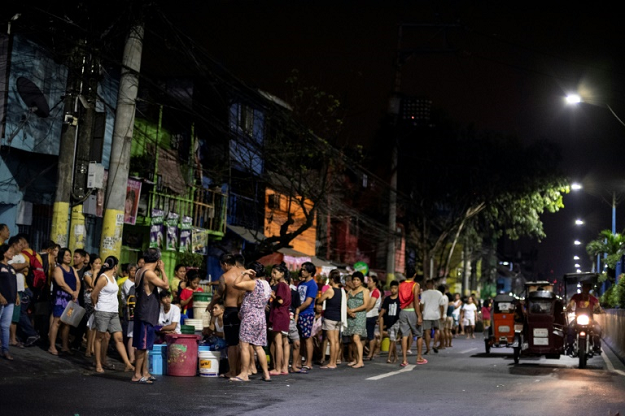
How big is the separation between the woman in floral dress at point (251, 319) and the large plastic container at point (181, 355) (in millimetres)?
1061

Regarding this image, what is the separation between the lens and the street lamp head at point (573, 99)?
818 inches

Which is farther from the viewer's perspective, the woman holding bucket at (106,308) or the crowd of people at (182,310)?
the woman holding bucket at (106,308)

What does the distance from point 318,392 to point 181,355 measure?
3.03 m

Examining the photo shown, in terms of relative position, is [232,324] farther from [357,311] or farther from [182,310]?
[357,311]

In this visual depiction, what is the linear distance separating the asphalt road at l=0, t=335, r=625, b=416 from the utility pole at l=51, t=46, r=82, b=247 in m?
2.15

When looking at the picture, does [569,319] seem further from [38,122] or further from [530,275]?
[530,275]

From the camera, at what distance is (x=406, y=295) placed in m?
19.7

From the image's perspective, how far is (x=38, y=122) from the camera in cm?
2233

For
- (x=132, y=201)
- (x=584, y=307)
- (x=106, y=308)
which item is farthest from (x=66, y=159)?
(x=584, y=307)

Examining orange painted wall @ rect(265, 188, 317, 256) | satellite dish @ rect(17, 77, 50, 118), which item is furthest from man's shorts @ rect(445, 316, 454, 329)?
satellite dish @ rect(17, 77, 50, 118)

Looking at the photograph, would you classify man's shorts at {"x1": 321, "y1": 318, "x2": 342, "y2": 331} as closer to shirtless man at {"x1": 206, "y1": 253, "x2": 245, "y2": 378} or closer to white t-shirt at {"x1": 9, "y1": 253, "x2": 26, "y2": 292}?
shirtless man at {"x1": 206, "y1": 253, "x2": 245, "y2": 378}

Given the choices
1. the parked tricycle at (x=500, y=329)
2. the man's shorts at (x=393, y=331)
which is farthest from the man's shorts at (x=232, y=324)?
the parked tricycle at (x=500, y=329)

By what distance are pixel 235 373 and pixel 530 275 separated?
6976 inches

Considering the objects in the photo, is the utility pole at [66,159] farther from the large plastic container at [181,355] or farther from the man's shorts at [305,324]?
the man's shorts at [305,324]
